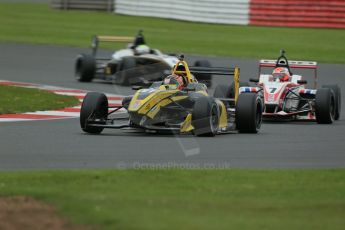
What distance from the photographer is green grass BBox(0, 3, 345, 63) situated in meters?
34.5

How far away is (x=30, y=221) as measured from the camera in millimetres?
8695

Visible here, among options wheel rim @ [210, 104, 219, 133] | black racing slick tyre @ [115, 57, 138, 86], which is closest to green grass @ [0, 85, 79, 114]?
black racing slick tyre @ [115, 57, 138, 86]

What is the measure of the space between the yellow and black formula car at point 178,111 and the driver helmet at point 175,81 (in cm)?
7

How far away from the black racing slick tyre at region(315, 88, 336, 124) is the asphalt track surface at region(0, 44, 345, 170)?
0.17 m

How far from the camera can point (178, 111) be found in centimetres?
1591

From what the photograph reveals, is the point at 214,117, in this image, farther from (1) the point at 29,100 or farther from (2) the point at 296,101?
(1) the point at 29,100

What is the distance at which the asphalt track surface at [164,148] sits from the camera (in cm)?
1268

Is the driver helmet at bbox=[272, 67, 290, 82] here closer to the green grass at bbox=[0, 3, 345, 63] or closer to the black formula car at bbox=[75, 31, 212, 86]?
the black formula car at bbox=[75, 31, 212, 86]

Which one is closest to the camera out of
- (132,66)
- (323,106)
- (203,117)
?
(203,117)

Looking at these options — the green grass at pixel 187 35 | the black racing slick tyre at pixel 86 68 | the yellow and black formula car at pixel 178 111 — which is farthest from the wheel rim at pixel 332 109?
the green grass at pixel 187 35

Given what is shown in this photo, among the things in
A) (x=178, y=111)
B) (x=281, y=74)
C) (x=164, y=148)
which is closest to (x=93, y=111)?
(x=178, y=111)

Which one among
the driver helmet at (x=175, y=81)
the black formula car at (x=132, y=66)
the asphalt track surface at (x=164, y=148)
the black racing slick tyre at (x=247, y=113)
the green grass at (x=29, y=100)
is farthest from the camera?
the black formula car at (x=132, y=66)

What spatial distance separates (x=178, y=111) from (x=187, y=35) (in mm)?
23494

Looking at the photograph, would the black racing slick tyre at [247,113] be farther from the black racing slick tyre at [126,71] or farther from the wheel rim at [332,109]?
the black racing slick tyre at [126,71]
